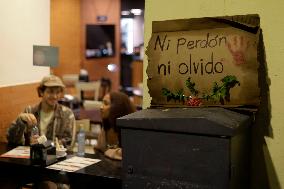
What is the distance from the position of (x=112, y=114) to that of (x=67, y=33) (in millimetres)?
6508

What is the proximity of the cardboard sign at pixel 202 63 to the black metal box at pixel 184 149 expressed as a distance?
12cm

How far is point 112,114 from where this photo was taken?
3.09 m

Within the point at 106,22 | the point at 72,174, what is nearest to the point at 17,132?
the point at 72,174

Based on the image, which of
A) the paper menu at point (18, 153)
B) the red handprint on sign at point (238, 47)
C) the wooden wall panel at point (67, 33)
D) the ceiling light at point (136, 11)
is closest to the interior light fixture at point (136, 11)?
the ceiling light at point (136, 11)

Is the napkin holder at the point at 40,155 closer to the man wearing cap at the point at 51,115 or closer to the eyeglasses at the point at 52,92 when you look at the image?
the man wearing cap at the point at 51,115

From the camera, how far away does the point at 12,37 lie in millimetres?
3461

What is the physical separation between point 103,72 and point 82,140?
Result: 7.66 m

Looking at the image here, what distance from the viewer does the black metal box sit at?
1.27m

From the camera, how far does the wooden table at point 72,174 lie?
2334 mm

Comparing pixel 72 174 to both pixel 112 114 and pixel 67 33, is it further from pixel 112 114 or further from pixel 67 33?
pixel 67 33

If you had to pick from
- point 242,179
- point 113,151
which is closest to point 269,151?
point 242,179

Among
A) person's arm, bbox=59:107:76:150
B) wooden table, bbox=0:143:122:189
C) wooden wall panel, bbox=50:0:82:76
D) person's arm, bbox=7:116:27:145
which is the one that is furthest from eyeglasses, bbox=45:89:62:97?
wooden wall panel, bbox=50:0:82:76

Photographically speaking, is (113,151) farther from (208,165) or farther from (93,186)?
(208,165)

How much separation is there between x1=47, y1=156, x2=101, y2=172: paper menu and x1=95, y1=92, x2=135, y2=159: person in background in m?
0.36
